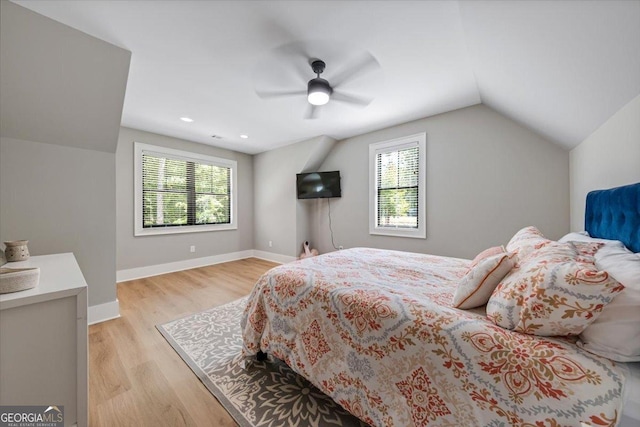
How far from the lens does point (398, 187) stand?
3.85m

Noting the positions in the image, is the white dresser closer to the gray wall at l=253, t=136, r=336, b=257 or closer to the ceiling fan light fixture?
the ceiling fan light fixture

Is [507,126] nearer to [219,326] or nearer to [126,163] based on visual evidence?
[219,326]

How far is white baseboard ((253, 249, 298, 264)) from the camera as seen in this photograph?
4949mm

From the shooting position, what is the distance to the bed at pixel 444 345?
756 millimetres

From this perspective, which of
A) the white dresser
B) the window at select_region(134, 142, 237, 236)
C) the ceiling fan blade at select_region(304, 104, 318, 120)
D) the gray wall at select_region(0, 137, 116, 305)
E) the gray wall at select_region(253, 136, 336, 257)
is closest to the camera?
the white dresser

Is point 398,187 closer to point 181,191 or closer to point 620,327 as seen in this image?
point 620,327

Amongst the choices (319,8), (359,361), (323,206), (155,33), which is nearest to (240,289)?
(323,206)

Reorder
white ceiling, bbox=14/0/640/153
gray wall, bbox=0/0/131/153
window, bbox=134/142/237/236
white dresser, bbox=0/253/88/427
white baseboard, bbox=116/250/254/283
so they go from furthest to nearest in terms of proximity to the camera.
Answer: window, bbox=134/142/237/236
white baseboard, bbox=116/250/254/283
gray wall, bbox=0/0/131/153
white ceiling, bbox=14/0/640/153
white dresser, bbox=0/253/88/427

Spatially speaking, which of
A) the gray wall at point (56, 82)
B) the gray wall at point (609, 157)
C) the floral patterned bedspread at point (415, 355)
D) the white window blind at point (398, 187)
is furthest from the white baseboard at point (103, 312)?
the gray wall at point (609, 157)

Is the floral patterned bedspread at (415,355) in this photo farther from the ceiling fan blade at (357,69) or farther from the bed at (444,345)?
the ceiling fan blade at (357,69)

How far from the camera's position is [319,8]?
5.12ft

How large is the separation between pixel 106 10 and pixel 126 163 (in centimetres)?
291

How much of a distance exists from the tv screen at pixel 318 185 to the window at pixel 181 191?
1678 millimetres

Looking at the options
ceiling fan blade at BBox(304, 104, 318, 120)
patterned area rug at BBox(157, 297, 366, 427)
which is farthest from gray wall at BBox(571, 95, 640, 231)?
ceiling fan blade at BBox(304, 104, 318, 120)
